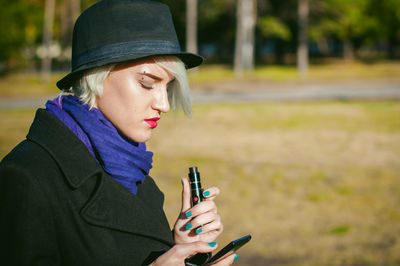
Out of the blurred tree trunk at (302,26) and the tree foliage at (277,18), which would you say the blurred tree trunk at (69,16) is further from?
the blurred tree trunk at (302,26)

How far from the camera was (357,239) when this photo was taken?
481 cm

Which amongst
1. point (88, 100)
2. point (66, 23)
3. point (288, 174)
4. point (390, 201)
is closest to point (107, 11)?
point (88, 100)

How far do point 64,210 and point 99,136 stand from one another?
0.33 metres

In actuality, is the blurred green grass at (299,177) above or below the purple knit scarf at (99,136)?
below

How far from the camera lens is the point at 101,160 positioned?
1599mm

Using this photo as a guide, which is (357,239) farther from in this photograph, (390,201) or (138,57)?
(138,57)

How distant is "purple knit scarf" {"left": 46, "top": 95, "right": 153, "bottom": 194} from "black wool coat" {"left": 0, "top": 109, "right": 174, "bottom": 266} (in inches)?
2.1

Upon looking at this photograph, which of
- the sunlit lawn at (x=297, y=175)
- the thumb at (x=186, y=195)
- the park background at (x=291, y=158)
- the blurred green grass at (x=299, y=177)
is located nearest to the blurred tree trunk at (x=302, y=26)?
the park background at (x=291, y=158)

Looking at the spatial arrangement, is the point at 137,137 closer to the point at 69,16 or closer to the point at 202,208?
the point at 202,208

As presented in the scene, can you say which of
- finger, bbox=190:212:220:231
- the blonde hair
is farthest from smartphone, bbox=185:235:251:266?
the blonde hair

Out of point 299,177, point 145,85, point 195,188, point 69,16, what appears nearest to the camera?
point 145,85

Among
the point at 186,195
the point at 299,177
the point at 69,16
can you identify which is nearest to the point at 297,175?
the point at 299,177

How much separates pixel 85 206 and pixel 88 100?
44cm

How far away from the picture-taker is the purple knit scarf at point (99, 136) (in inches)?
61.5
